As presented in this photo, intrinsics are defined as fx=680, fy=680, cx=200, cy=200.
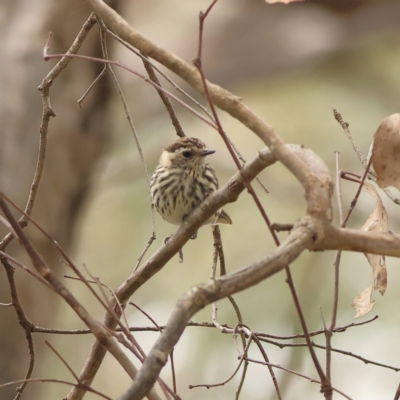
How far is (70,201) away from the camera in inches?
215

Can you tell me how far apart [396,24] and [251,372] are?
3.56 metres

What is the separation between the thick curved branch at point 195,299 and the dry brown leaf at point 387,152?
0.49 meters

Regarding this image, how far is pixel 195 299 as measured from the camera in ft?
3.38

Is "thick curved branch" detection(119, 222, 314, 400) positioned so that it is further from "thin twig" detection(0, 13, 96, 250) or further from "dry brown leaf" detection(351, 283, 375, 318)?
"thin twig" detection(0, 13, 96, 250)

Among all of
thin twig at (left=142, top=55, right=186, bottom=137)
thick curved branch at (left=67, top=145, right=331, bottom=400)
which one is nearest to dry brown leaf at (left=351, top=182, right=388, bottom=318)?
thick curved branch at (left=67, top=145, right=331, bottom=400)

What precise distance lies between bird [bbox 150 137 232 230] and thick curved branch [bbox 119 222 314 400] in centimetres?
196

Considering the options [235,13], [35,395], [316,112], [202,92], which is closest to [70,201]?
[35,395]

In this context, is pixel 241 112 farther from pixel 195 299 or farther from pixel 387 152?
pixel 195 299

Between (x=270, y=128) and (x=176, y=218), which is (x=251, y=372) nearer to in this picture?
(x=176, y=218)

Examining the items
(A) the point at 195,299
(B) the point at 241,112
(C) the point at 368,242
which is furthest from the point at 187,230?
(A) the point at 195,299

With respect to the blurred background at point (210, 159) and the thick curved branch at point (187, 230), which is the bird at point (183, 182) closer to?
the thick curved branch at point (187, 230)

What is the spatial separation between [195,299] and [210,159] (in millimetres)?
5321

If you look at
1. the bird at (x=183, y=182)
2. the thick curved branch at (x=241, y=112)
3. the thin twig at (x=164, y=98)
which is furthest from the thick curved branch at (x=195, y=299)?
the bird at (x=183, y=182)

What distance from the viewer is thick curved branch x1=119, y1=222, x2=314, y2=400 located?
981mm
